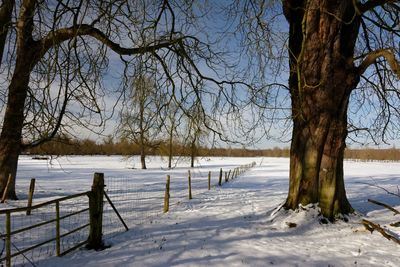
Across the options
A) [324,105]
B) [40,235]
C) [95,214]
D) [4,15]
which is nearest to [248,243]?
[95,214]

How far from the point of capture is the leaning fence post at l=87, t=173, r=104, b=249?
6883 millimetres

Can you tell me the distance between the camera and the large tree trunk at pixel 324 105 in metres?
8.74

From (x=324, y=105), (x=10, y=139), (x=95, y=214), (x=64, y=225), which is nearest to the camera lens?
(x=95, y=214)

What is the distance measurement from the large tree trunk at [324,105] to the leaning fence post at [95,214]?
460 centimetres

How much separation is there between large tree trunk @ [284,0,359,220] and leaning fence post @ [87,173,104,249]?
4.60m

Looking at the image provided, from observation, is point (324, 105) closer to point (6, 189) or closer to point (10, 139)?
point (10, 139)

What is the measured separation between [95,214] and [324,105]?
18.1 ft

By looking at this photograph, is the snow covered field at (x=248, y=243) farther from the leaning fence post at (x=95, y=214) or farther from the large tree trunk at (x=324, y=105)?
the large tree trunk at (x=324, y=105)

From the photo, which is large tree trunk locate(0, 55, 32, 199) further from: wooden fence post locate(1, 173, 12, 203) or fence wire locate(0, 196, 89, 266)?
fence wire locate(0, 196, 89, 266)

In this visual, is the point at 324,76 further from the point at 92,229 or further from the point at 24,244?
the point at 24,244

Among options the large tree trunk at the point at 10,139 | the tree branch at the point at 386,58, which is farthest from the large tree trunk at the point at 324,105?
the large tree trunk at the point at 10,139

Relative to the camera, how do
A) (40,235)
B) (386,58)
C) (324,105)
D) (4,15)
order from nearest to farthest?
(386,58) → (40,235) → (324,105) → (4,15)

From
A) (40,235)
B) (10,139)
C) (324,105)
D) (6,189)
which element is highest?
(324,105)

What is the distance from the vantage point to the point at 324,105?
8.80 meters
